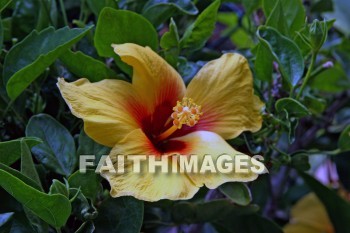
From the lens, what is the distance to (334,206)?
923 millimetres

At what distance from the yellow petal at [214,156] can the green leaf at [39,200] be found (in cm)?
13

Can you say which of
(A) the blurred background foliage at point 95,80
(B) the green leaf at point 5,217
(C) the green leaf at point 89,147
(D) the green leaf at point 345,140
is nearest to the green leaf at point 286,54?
(A) the blurred background foliage at point 95,80

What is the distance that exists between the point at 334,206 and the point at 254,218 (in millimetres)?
140

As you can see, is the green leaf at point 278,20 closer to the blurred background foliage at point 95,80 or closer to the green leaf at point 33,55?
the blurred background foliage at point 95,80

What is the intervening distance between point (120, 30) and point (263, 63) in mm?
171

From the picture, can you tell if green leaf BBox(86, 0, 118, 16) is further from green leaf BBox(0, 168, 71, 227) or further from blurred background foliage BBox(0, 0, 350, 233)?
green leaf BBox(0, 168, 71, 227)

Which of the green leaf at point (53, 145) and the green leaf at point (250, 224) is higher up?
the green leaf at point (53, 145)

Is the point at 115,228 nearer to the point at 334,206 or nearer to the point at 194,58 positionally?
the point at 194,58

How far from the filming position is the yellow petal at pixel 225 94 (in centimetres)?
66

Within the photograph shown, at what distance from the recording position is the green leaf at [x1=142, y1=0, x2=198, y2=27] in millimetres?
694

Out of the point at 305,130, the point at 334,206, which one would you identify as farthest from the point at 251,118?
the point at 305,130

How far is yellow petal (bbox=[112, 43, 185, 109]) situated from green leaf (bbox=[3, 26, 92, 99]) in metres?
0.05

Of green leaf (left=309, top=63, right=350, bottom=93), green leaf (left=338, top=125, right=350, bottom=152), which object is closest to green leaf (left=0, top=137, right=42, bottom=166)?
green leaf (left=338, top=125, right=350, bottom=152)

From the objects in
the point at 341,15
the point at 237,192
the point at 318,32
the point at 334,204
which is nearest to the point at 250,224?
the point at 334,204
